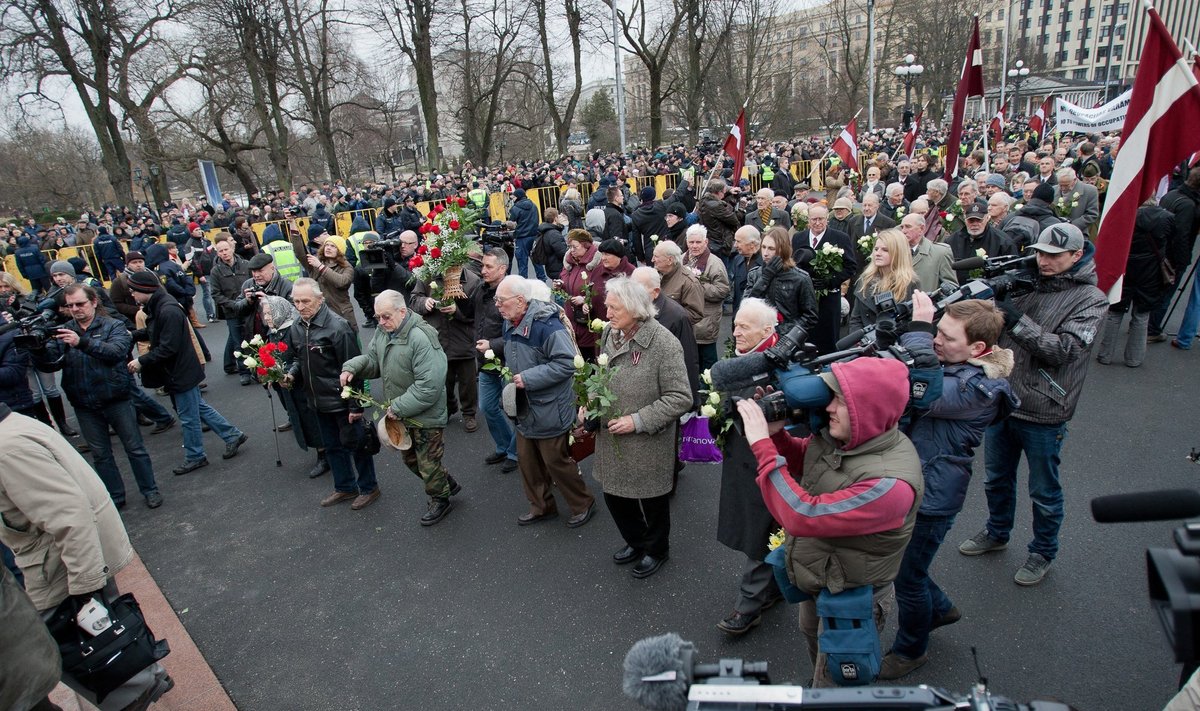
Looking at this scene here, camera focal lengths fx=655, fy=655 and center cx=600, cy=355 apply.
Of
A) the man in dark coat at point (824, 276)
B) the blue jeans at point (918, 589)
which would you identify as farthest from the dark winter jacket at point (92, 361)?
the blue jeans at point (918, 589)

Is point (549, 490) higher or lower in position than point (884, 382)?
lower

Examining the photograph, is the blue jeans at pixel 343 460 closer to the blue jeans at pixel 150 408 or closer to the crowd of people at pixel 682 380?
the crowd of people at pixel 682 380

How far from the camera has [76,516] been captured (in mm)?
2898

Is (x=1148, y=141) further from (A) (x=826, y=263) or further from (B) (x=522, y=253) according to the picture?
(B) (x=522, y=253)

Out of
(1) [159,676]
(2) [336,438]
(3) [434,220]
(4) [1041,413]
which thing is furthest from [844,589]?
(3) [434,220]

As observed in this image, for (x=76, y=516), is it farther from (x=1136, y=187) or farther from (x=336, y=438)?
(x=1136, y=187)

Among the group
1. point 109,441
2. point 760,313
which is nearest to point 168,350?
point 109,441

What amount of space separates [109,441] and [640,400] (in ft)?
15.5

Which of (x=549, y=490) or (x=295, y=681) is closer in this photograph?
(x=295, y=681)

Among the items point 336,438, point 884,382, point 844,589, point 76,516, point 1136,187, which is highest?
point 1136,187

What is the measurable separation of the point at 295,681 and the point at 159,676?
0.65 m

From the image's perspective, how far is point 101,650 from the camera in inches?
115

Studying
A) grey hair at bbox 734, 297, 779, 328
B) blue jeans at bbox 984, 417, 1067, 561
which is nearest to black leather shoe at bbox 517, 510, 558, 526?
grey hair at bbox 734, 297, 779, 328

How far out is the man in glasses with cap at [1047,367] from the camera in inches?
133
